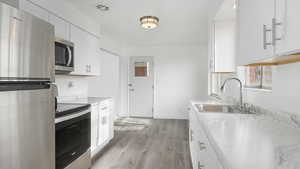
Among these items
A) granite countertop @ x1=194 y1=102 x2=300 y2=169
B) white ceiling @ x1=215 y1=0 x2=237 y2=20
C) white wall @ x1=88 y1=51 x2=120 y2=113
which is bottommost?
granite countertop @ x1=194 y1=102 x2=300 y2=169

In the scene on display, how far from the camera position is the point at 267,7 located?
0.85 meters

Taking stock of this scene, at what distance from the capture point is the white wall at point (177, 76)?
519 centimetres

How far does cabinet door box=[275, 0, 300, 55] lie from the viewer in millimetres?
649

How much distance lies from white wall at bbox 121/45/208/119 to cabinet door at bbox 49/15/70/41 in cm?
314

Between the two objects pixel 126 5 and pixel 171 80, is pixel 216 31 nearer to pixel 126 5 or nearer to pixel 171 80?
pixel 126 5

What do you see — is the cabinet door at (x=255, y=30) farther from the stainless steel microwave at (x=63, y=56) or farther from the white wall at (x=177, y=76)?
the white wall at (x=177, y=76)

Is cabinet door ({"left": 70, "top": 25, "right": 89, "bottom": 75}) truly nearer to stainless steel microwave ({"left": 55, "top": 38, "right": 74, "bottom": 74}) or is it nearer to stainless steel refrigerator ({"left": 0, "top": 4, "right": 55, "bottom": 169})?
stainless steel microwave ({"left": 55, "top": 38, "right": 74, "bottom": 74})

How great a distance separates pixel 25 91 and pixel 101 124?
1785 millimetres

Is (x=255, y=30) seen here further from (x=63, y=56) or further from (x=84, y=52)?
(x=84, y=52)

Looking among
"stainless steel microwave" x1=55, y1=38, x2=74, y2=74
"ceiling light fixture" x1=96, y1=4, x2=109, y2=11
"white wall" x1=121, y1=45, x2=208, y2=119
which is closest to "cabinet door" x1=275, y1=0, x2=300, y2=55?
"stainless steel microwave" x1=55, y1=38, x2=74, y2=74

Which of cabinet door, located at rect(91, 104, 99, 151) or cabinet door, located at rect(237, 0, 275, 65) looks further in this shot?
cabinet door, located at rect(91, 104, 99, 151)

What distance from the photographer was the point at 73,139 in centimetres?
189

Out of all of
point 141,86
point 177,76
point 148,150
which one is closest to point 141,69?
point 141,86

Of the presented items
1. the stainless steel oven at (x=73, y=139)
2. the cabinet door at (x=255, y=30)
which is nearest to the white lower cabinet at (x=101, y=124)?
the stainless steel oven at (x=73, y=139)
